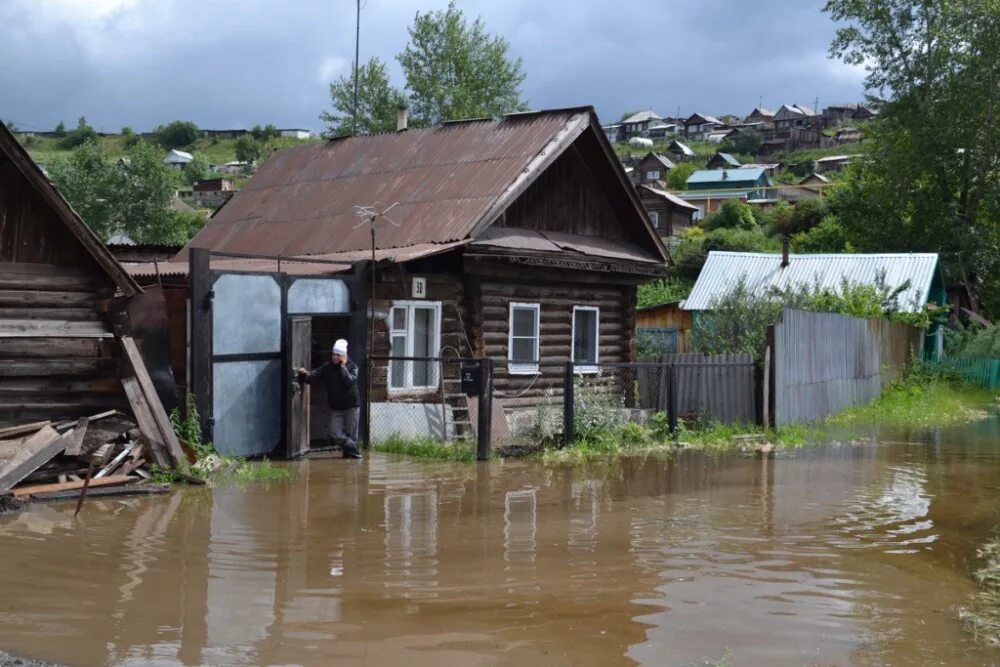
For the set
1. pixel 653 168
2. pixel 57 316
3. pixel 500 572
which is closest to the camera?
pixel 500 572

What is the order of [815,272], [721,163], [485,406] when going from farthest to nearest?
1. [721,163]
2. [815,272]
3. [485,406]

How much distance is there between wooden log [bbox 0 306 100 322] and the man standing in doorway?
3.03 meters

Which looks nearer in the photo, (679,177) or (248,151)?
(679,177)

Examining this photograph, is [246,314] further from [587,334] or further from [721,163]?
[721,163]

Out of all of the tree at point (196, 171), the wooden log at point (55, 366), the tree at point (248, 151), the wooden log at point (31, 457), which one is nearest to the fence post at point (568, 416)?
the wooden log at point (55, 366)

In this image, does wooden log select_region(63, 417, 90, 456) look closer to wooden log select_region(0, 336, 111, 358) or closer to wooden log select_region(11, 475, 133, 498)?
wooden log select_region(11, 475, 133, 498)

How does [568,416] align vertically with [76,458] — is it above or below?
above

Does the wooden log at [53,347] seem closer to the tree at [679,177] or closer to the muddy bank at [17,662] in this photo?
the muddy bank at [17,662]

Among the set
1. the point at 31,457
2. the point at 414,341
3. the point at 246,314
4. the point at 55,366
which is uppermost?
the point at 246,314

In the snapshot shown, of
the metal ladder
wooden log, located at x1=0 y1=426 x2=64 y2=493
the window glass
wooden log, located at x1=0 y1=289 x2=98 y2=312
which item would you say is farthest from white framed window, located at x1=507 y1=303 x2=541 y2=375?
wooden log, located at x1=0 y1=426 x2=64 y2=493

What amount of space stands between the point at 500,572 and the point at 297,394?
702cm

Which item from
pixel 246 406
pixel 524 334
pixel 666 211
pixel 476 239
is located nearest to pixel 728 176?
pixel 666 211

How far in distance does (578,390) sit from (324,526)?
728 centimetres

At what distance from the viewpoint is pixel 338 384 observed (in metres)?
15.7
